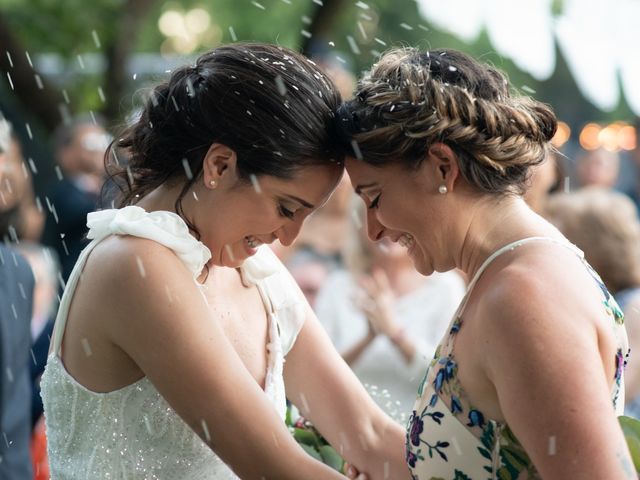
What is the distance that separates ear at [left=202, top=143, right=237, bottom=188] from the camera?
280cm

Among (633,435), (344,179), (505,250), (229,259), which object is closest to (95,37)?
(344,179)

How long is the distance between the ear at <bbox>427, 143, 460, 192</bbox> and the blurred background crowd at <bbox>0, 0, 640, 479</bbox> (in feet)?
1.31

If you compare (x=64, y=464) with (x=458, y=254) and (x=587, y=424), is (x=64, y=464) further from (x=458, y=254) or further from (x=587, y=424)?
(x=587, y=424)

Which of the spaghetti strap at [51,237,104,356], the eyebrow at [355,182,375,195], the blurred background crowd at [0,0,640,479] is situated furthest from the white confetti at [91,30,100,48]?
the eyebrow at [355,182,375,195]

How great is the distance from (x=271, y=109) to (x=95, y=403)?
37.7 inches

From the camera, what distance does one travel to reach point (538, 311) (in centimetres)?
221

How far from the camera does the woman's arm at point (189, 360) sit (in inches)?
103

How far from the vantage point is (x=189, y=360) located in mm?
2631

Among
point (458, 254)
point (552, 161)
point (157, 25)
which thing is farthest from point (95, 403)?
point (157, 25)

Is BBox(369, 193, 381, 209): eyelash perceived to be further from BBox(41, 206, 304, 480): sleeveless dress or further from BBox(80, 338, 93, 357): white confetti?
BBox(80, 338, 93, 357): white confetti

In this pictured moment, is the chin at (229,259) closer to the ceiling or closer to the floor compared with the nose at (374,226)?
closer to the floor

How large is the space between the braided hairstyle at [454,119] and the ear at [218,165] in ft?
1.14

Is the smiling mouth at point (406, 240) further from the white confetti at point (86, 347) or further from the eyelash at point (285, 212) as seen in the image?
the white confetti at point (86, 347)

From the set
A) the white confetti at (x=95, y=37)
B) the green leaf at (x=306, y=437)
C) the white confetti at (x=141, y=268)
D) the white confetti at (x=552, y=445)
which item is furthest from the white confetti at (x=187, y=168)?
the white confetti at (x=95, y=37)
